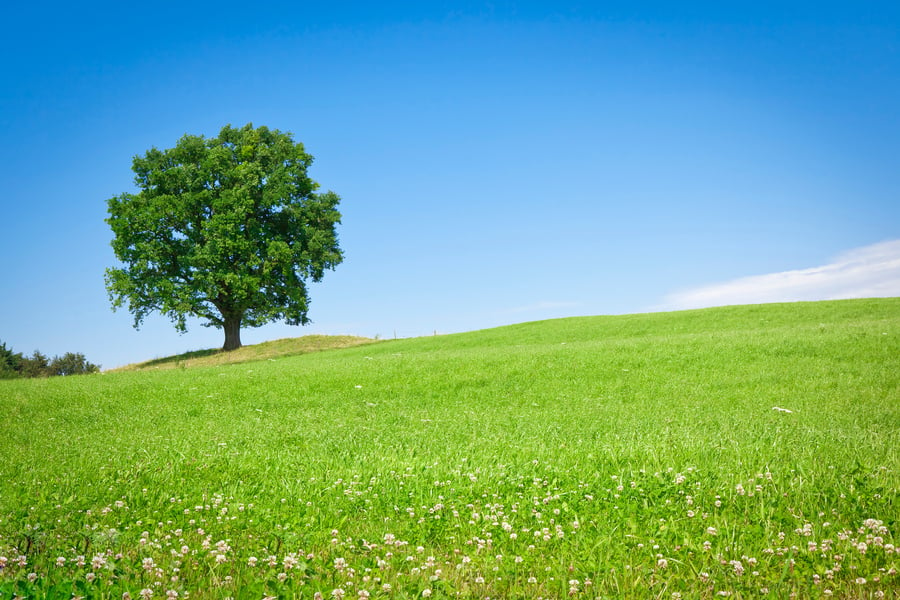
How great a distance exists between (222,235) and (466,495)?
3563 cm

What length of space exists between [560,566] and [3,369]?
7097cm

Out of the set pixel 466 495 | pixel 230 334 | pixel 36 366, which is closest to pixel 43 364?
pixel 36 366

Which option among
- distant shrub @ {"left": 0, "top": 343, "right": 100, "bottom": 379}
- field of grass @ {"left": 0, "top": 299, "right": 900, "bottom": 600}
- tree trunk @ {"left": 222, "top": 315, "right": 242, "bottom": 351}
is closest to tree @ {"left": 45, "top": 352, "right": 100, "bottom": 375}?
distant shrub @ {"left": 0, "top": 343, "right": 100, "bottom": 379}

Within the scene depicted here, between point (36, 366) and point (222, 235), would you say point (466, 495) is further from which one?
point (36, 366)

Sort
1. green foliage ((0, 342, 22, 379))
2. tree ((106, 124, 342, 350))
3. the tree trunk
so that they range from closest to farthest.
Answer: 1. tree ((106, 124, 342, 350))
2. the tree trunk
3. green foliage ((0, 342, 22, 379))

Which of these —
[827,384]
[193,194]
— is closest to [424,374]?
[827,384]

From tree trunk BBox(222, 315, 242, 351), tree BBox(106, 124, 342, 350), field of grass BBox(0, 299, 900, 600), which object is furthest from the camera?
tree trunk BBox(222, 315, 242, 351)

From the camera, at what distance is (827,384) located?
1557 centimetres

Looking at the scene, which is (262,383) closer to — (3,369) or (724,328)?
(724,328)

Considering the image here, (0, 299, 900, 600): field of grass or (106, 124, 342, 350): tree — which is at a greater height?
(106, 124, 342, 350): tree

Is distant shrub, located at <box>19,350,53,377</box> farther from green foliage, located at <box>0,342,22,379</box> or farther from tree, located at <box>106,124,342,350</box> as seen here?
tree, located at <box>106,124,342,350</box>

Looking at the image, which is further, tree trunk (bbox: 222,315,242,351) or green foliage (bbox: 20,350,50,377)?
green foliage (bbox: 20,350,50,377)

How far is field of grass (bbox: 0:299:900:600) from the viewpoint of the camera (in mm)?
4602

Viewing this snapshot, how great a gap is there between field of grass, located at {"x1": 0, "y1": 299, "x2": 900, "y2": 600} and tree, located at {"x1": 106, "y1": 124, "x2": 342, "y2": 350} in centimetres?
2339
